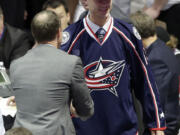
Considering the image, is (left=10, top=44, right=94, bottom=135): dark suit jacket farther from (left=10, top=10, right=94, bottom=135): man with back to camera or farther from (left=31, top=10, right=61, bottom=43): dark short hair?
(left=31, top=10, right=61, bottom=43): dark short hair

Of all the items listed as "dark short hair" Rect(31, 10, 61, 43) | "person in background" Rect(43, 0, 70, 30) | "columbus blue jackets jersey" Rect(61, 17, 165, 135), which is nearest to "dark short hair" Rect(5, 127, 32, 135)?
"dark short hair" Rect(31, 10, 61, 43)

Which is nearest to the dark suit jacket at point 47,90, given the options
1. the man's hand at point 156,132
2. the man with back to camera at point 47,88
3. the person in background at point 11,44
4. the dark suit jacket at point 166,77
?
the man with back to camera at point 47,88

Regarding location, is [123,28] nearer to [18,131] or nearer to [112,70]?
[112,70]

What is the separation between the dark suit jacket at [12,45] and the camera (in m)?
5.10

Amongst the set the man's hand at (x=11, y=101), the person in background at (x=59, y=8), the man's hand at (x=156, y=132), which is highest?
the man's hand at (x=11, y=101)

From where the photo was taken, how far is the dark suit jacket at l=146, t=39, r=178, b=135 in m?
4.11

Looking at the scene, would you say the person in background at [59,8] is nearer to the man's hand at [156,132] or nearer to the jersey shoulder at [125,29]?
the jersey shoulder at [125,29]

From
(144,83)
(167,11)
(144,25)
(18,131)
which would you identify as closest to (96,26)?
(144,83)

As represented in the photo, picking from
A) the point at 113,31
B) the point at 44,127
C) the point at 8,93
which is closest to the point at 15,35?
the point at 8,93

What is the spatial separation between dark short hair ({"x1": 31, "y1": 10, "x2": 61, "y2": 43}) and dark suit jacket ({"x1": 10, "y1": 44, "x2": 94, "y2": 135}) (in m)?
0.11

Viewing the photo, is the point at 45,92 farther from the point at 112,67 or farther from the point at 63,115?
the point at 112,67

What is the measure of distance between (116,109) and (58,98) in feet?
2.23

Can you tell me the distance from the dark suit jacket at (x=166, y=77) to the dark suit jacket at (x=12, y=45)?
1.69 metres

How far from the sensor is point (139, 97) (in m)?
3.66
